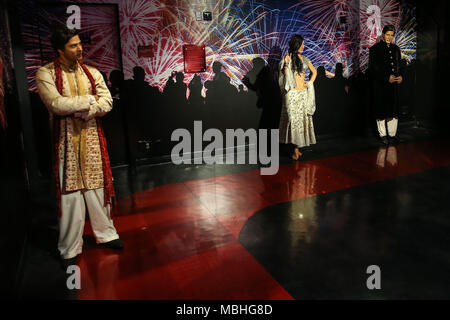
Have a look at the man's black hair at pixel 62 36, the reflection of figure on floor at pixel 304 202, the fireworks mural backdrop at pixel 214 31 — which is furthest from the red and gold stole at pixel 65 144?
the fireworks mural backdrop at pixel 214 31

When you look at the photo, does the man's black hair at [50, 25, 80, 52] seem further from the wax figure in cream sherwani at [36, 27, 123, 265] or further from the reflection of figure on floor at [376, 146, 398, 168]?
the reflection of figure on floor at [376, 146, 398, 168]

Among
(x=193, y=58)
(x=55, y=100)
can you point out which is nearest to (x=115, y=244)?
(x=55, y=100)

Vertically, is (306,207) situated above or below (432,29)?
below

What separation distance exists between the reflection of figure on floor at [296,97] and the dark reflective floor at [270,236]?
53 centimetres

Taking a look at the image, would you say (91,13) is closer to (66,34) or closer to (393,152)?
(66,34)

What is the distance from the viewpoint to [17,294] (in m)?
2.33

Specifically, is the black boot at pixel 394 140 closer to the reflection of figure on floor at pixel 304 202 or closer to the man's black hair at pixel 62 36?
the reflection of figure on floor at pixel 304 202

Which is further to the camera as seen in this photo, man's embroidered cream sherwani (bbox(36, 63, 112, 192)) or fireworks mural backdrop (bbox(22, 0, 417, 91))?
fireworks mural backdrop (bbox(22, 0, 417, 91))

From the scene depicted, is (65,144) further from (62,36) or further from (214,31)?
(214,31)

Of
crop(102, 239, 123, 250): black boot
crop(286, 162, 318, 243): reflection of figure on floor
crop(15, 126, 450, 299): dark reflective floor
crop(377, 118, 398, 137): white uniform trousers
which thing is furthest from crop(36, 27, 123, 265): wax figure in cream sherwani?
crop(377, 118, 398, 137): white uniform trousers

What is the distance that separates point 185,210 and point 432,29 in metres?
5.98

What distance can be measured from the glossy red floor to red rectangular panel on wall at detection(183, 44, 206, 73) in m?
1.67

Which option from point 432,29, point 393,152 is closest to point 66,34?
point 393,152

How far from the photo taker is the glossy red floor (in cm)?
238
